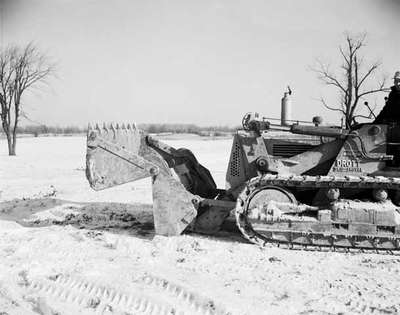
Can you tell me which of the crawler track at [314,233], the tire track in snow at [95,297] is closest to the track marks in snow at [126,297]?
the tire track in snow at [95,297]

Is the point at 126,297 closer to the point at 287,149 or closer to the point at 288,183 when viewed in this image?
the point at 288,183

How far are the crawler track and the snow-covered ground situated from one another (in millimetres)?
190

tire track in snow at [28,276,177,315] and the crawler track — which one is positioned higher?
the crawler track

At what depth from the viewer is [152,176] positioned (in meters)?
7.53

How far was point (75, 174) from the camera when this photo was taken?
1789 centimetres

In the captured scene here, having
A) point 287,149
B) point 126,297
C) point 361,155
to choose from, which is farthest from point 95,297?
point 361,155

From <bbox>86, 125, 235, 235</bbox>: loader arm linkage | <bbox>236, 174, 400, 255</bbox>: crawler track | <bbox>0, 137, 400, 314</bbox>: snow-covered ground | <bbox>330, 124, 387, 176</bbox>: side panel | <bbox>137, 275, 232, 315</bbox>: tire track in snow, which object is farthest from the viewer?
<bbox>86, 125, 235, 235</bbox>: loader arm linkage

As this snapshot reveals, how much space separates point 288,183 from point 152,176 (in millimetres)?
2247

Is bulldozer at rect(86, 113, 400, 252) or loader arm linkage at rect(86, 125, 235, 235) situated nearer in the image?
bulldozer at rect(86, 113, 400, 252)

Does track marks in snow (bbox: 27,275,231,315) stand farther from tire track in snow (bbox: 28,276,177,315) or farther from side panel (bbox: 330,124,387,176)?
side panel (bbox: 330,124,387,176)

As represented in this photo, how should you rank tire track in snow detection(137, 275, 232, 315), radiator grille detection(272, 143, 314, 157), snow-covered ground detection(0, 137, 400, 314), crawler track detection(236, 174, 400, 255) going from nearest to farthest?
tire track in snow detection(137, 275, 232, 315) < snow-covered ground detection(0, 137, 400, 314) < crawler track detection(236, 174, 400, 255) < radiator grille detection(272, 143, 314, 157)

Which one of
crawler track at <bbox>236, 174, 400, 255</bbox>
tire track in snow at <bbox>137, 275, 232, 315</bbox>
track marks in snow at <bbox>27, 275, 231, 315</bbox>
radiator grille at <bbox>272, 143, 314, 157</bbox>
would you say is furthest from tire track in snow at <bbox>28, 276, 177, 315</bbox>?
radiator grille at <bbox>272, 143, 314, 157</bbox>

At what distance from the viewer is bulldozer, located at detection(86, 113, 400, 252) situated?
689 cm

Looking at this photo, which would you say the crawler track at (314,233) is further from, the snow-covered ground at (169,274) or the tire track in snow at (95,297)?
the tire track in snow at (95,297)
